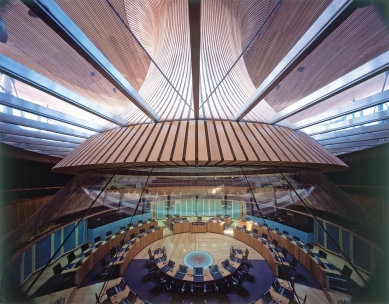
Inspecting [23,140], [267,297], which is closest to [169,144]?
[267,297]

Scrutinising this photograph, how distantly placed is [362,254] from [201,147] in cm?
313

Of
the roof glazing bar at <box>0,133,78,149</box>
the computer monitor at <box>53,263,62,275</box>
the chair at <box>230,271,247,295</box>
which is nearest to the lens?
the computer monitor at <box>53,263,62,275</box>

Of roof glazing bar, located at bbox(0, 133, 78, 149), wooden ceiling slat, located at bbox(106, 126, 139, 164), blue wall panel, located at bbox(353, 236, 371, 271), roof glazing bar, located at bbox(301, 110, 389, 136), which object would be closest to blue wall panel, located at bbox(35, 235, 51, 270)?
wooden ceiling slat, located at bbox(106, 126, 139, 164)

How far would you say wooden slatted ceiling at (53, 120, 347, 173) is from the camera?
240 cm

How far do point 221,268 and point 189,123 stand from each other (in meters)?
3.87

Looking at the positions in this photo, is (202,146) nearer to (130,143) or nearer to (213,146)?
(213,146)

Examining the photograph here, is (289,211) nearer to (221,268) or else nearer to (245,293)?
(221,268)

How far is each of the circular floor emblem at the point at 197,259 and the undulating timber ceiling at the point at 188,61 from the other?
243 cm

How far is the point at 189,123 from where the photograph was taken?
2990mm

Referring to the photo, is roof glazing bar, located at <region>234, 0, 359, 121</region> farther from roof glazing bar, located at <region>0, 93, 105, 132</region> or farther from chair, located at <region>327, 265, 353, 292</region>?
roof glazing bar, located at <region>0, 93, 105, 132</region>

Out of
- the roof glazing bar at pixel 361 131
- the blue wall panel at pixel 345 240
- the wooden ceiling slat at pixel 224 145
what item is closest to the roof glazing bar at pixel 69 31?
the wooden ceiling slat at pixel 224 145

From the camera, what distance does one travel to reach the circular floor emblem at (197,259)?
3.62 meters

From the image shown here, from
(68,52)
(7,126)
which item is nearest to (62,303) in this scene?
(7,126)

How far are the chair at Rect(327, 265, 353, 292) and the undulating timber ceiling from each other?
2.58m
